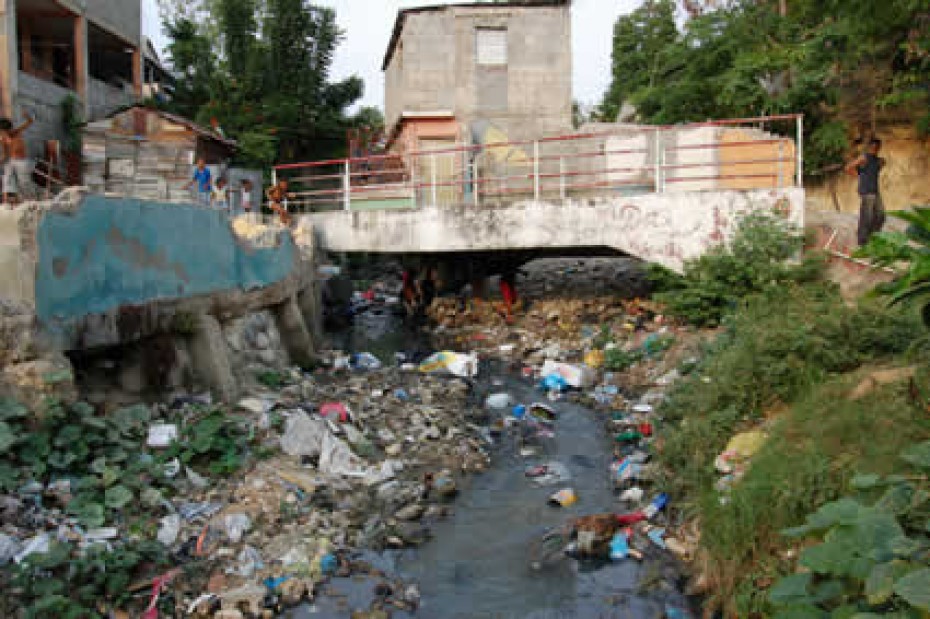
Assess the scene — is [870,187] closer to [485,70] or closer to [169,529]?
[169,529]

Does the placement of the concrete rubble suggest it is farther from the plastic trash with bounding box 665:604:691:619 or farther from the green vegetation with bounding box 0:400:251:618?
the plastic trash with bounding box 665:604:691:619

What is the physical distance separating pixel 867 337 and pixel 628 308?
6.20 metres

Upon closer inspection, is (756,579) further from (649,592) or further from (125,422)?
(125,422)

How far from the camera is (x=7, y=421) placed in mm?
4754

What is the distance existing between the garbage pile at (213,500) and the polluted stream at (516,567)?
0.46 ft

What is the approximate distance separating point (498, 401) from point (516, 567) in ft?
Answer: 13.2

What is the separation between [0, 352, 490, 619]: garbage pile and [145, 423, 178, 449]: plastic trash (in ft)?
0.05

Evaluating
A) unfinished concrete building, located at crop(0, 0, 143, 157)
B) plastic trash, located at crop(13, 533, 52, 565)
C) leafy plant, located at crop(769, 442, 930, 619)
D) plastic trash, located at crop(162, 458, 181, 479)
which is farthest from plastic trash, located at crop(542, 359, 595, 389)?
unfinished concrete building, located at crop(0, 0, 143, 157)

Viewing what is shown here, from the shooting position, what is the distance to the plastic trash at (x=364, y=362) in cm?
1079

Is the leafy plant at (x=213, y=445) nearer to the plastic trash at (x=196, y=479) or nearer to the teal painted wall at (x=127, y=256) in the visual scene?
the plastic trash at (x=196, y=479)

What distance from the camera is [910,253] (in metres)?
3.95

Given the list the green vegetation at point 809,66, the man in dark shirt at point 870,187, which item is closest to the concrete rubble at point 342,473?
the man in dark shirt at point 870,187

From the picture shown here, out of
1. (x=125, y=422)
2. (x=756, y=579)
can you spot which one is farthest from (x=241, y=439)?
(x=756, y=579)

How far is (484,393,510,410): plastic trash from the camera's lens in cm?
Result: 908
